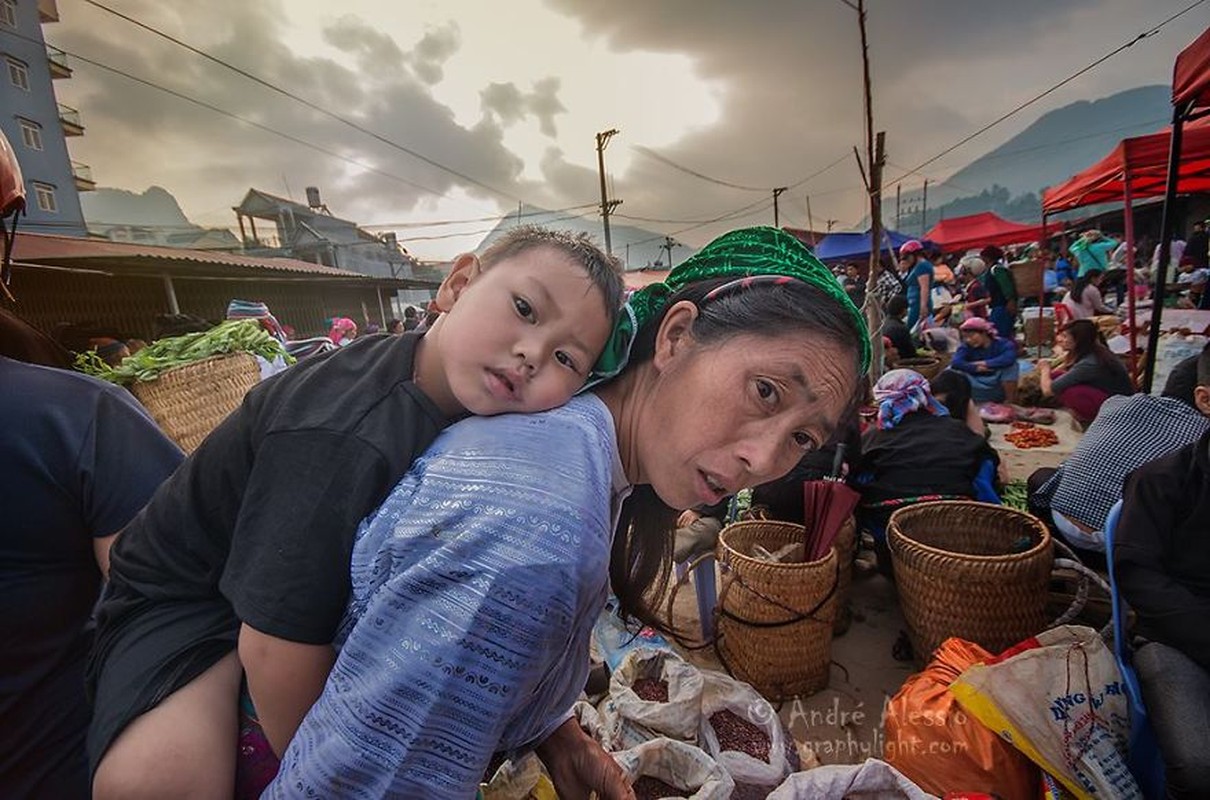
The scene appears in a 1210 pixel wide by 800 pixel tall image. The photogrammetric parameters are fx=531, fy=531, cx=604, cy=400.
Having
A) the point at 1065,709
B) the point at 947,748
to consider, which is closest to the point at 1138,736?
the point at 1065,709

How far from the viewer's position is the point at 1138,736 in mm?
2242

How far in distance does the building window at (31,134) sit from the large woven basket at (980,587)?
41.0 m

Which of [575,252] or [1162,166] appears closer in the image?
[575,252]

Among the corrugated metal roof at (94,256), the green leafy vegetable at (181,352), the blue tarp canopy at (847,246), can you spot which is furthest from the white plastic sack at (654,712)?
the blue tarp canopy at (847,246)

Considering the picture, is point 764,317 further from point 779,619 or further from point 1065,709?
point 779,619

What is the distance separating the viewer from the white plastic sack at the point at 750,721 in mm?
2311

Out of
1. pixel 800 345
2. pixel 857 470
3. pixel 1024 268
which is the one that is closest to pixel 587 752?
pixel 800 345

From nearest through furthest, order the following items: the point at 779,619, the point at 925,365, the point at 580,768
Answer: the point at 580,768
the point at 779,619
the point at 925,365

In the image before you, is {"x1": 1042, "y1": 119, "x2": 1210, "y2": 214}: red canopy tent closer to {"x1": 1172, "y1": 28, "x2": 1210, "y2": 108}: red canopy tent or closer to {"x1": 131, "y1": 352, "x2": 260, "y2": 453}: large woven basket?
{"x1": 1172, "y1": 28, "x2": 1210, "y2": 108}: red canopy tent

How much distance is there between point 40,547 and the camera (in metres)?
1.23

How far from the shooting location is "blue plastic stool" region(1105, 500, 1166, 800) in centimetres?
220

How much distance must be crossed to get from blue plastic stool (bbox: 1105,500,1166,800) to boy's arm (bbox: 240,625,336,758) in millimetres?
A: 3029

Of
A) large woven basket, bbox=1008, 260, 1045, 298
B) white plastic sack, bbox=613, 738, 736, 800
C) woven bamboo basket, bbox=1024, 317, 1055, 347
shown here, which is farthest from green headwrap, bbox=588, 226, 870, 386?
large woven basket, bbox=1008, 260, 1045, 298

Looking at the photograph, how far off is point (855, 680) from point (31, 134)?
136ft
